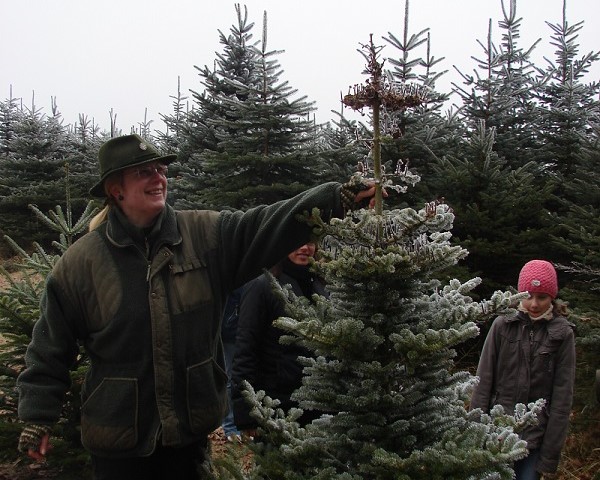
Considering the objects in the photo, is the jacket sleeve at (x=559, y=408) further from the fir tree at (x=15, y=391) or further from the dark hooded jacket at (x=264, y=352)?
the fir tree at (x=15, y=391)

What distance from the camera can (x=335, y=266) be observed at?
1.92 metres

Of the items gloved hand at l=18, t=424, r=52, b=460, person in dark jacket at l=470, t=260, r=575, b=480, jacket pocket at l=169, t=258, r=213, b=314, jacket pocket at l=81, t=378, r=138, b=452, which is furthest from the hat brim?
person in dark jacket at l=470, t=260, r=575, b=480

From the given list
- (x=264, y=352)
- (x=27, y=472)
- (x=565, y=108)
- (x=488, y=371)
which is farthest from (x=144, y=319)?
(x=565, y=108)

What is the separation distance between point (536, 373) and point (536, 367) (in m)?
0.04

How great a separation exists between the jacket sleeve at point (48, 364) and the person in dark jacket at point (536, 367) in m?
2.68

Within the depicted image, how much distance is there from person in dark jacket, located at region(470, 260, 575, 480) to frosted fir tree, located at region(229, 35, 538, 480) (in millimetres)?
1518

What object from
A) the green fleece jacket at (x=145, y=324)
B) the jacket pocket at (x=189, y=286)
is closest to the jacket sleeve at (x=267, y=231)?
the green fleece jacket at (x=145, y=324)

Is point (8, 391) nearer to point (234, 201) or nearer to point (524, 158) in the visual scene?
point (234, 201)

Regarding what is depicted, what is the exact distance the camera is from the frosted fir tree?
6.26ft

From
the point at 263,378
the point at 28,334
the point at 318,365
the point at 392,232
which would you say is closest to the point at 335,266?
the point at 392,232

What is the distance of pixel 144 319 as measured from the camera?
2557mm

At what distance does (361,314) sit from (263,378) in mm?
1876

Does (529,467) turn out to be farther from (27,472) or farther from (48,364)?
(27,472)

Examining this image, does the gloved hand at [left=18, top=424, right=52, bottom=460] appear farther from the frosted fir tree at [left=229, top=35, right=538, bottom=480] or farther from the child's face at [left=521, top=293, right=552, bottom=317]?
the child's face at [left=521, top=293, right=552, bottom=317]
